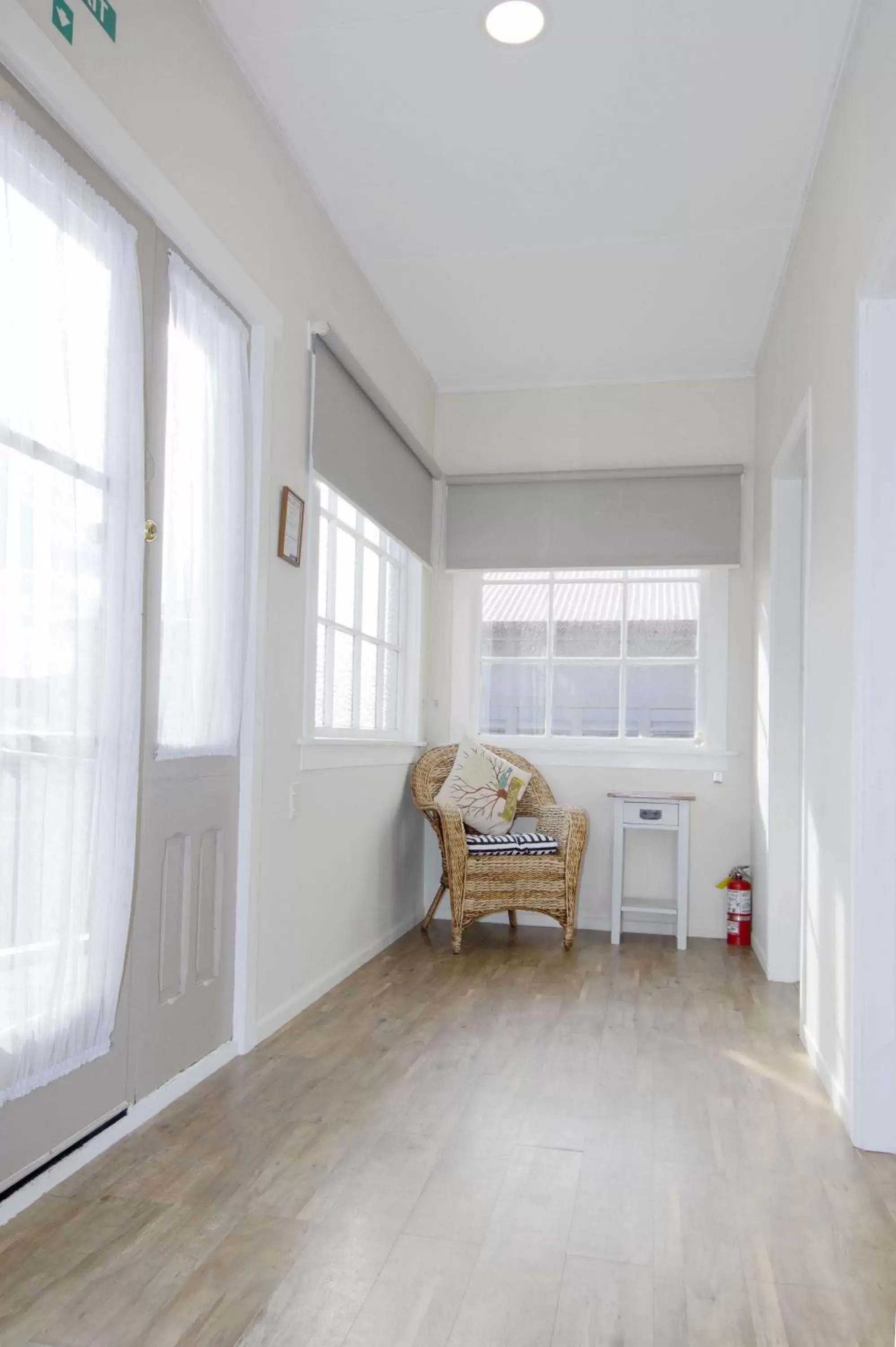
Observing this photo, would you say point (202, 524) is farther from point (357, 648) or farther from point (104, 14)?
point (357, 648)

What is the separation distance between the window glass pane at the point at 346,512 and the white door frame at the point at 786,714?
1.70 meters

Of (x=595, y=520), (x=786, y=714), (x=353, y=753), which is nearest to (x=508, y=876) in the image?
(x=353, y=753)

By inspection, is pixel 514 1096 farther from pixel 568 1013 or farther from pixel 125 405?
pixel 125 405

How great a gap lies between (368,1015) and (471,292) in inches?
112

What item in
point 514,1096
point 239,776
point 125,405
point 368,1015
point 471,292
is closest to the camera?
point 125,405

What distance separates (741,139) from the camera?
307 centimetres

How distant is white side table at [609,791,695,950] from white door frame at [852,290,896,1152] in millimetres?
2171

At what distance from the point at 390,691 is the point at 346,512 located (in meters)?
1.05

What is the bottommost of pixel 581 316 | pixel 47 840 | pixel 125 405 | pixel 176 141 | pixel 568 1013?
pixel 568 1013

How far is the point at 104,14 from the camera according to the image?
2113 millimetres

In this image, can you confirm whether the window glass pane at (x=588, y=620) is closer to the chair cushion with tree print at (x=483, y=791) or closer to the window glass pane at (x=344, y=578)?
the chair cushion with tree print at (x=483, y=791)

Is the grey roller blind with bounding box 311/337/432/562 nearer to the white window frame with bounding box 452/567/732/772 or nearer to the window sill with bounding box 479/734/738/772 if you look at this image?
the white window frame with bounding box 452/567/732/772

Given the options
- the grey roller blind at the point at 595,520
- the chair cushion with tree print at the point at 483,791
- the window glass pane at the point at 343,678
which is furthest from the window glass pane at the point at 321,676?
the grey roller blind at the point at 595,520

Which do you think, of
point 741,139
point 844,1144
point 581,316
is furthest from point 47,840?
point 581,316
